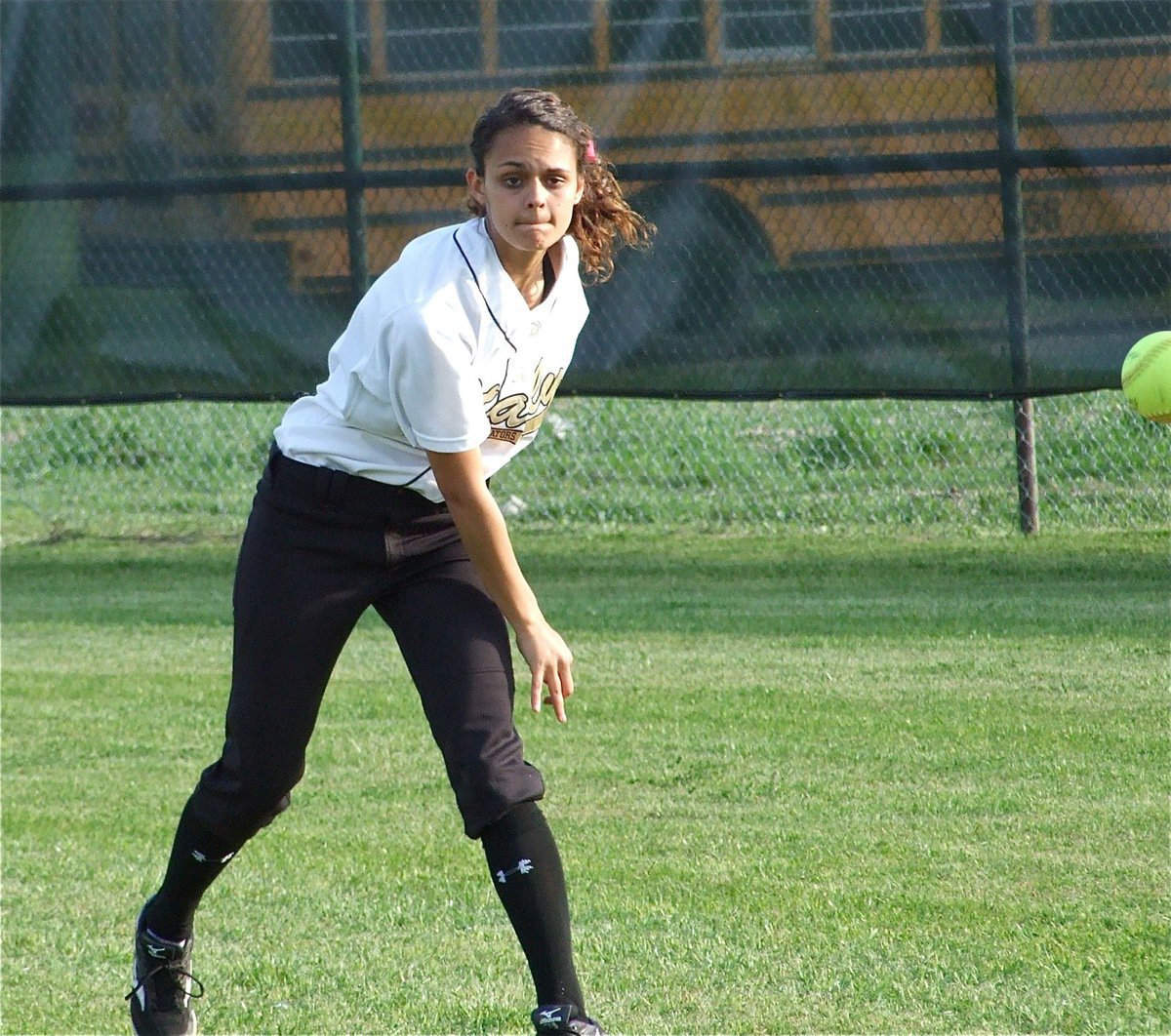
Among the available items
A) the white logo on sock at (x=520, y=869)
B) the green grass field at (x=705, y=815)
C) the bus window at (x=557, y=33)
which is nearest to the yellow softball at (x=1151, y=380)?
the green grass field at (x=705, y=815)

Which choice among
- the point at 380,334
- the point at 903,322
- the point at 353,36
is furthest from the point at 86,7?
the point at 380,334

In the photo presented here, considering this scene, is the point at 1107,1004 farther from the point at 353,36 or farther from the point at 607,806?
the point at 353,36

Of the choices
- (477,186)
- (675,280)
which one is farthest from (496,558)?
(675,280)

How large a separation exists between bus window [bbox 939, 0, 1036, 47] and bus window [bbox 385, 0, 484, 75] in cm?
219

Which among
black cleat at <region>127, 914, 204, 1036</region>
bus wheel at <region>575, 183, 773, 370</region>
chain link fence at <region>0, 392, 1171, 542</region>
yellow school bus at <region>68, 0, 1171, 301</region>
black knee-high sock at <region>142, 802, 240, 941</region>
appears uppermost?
yellow school bus at <region>68, 0, 1171, 301</region>

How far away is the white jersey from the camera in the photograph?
291 centimetres

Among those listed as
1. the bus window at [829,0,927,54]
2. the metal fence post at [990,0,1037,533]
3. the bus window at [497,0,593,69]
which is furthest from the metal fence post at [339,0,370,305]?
the metal fence post at [990,0,1037,533]

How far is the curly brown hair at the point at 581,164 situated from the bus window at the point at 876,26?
4335 mm

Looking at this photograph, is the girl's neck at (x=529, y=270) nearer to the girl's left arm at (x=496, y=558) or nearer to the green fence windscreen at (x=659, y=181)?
the girl's left arm at (x=496, y=558)

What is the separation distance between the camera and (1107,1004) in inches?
127

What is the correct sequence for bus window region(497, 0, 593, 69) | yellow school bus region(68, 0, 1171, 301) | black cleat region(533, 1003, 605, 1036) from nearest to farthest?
black cleat region(533, 1003, 605, 1036) → yellow school bus region(68, 0, 1171, 301) → bus window region(497, 0, 593, 69)

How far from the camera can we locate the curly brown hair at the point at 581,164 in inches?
119

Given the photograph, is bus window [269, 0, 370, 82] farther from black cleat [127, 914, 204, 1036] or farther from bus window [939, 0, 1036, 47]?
black cleat [127, 914, 204, 1036]

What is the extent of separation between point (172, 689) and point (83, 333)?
280 cm
